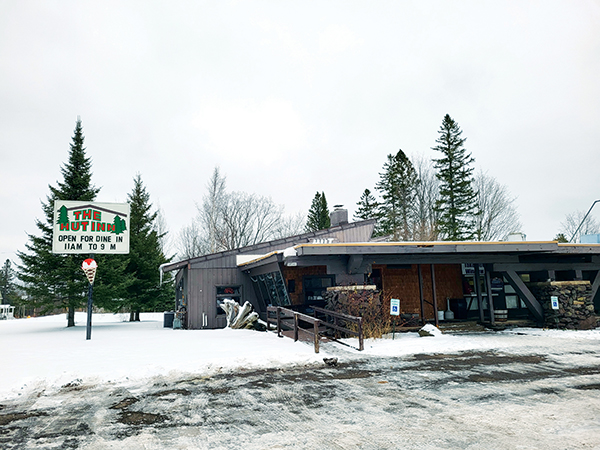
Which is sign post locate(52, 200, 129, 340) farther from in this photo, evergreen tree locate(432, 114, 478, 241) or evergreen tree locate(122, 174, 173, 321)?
evergreen tree locate(432, 114, 478, 241)

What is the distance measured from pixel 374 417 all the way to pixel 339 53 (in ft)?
56.8

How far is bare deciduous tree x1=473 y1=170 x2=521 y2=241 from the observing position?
121ft

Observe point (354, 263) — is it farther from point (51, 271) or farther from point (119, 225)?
point (51, 271)

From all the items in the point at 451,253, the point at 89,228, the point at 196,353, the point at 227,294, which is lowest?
the point at 196,353

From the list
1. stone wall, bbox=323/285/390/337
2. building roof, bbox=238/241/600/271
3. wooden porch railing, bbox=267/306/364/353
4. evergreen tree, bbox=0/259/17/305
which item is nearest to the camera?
wooden porch railing, bbox=267/306/364/353

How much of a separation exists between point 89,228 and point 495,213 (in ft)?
112

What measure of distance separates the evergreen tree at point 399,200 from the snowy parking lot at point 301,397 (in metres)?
28.2

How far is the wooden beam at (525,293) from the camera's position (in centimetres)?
1516

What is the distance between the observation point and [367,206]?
161 ft

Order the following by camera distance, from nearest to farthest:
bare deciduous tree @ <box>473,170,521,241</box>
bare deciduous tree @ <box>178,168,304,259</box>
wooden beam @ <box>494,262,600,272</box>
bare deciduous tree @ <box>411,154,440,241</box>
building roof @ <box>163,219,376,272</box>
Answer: wooden beam @ <box>494,262,600,272</box>, building roof @ <box>163,219,376,272</box>, bare deciduous tree @ <box>411,154,440,241</box>, bare deciduous tree @ <box>473,170,521,241</box>, bare deciduous tree @ <box>178,168,304,259</box>

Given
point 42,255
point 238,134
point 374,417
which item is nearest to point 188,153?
point 238,134

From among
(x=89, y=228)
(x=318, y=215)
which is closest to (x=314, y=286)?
(x=89, y=228)

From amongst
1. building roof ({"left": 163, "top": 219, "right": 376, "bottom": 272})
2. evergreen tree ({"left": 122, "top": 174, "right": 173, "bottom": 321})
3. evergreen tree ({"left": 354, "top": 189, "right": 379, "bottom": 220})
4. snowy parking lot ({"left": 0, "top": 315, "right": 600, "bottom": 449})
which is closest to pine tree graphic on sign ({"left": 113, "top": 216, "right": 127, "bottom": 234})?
building roof ({"left": 163, "top": 219, "right": 376, "bottom": 272})

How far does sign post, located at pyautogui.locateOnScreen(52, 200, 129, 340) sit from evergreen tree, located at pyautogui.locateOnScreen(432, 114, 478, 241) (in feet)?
91.8
